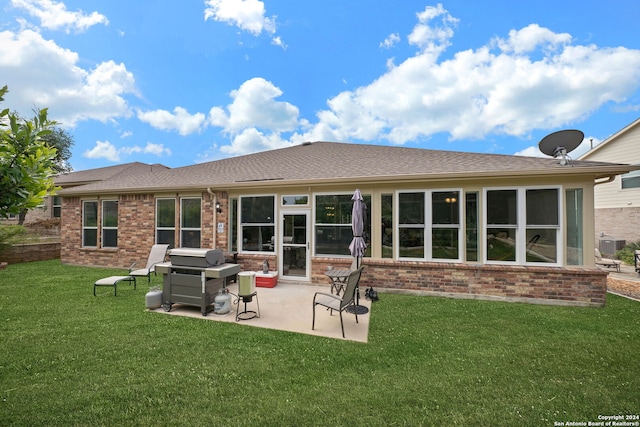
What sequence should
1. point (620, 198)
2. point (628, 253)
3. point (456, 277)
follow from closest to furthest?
point (456, 277)
point (628, 253)
point (620, 198)

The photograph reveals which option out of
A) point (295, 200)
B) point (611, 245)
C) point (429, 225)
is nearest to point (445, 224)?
point (429, 225)

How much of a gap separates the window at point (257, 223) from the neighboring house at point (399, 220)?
0.03m

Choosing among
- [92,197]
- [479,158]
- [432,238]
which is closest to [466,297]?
[432,238]

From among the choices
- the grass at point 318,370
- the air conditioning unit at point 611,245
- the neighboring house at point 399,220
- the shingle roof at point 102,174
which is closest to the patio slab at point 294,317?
the grass at point 318,370

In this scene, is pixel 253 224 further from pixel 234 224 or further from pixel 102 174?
pixel 102 174

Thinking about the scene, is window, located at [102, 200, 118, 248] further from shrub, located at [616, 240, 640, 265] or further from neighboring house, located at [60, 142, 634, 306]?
shrub, located at [616, 240, 640, 265]

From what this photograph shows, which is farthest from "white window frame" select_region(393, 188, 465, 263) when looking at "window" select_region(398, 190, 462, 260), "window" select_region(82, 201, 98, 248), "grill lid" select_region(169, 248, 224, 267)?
"window" select_region(82, 201, 98, 248)

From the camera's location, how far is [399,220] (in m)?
7.23

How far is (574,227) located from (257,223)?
8308mm

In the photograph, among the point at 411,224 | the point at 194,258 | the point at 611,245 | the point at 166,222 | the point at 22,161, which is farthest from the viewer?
the point at 611,245

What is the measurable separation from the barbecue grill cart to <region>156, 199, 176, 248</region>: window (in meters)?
4.11

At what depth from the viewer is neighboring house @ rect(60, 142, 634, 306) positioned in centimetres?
623

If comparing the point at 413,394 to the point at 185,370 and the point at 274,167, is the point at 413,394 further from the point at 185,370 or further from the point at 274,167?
the point at 274,167

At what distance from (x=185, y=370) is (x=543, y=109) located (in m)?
20.8
